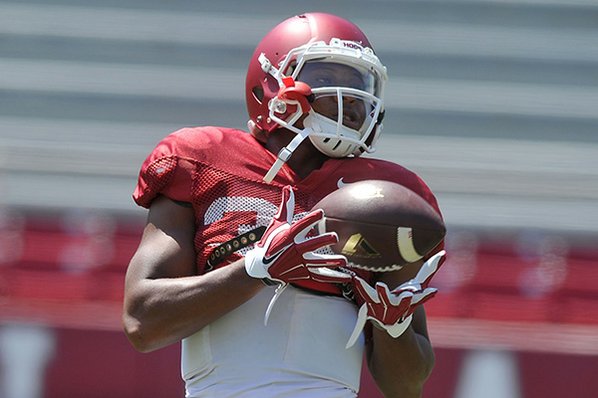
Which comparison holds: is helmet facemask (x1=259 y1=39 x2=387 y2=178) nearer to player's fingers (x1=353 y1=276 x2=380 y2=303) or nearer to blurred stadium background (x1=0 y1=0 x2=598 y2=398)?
player's fingers (x1=353 y1=276 x2=380 y2=303)

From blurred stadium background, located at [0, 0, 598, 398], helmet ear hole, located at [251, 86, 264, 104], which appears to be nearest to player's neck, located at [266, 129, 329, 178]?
helmet ear hole, located at [251, 86, 264, 104]

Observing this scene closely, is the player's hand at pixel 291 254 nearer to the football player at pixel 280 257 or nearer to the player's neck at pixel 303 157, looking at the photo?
the football player at pixel 280 257

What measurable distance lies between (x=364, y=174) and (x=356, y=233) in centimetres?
26

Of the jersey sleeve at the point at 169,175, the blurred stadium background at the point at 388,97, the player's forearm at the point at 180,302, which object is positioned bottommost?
the blurred stadium background at the point at 388,97

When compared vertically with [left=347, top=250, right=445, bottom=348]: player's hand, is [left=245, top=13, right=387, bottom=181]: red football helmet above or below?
above

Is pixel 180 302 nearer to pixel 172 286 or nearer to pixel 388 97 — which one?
pixel 172 286

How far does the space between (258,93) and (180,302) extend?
1.54ft

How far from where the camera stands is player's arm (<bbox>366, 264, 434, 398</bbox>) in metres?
1.77

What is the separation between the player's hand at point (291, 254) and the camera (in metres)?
1.52

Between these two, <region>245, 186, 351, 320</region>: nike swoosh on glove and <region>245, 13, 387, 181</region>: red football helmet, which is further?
<region>245, 13, 387, 181</region>: red football helmet

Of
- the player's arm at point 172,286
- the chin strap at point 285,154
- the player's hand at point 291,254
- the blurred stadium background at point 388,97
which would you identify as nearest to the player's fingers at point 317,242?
the player's hand at point 291,254

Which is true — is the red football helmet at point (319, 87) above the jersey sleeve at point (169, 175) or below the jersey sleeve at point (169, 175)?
above

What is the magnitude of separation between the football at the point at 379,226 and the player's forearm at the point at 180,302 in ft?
0.50

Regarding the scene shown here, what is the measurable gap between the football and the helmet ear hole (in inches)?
15.7
